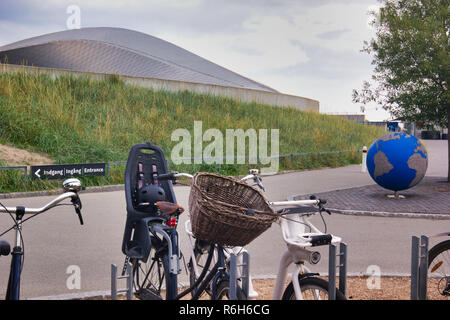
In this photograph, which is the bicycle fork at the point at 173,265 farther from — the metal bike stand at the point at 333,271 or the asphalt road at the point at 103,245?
the asphalt road at the point at 103,245

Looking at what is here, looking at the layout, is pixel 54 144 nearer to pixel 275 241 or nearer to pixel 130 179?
pixel 275 241

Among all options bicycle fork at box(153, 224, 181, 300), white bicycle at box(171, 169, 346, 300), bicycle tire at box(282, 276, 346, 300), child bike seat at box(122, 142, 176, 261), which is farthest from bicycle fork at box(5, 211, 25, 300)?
bicycle tire at box(282, 276, 346, 300)

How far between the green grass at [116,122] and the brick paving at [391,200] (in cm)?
599

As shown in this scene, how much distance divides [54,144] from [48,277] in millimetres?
12410

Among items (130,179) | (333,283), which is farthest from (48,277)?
(333,283)

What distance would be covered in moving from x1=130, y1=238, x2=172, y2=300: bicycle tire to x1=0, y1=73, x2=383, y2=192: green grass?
10.4m

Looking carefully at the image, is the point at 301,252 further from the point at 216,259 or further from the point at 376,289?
the point at 376,289

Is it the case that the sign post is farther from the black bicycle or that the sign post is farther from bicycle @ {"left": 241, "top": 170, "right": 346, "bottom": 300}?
bicycle @ {"left": 241, "top": 170, "right": 346, "bottom": 300}

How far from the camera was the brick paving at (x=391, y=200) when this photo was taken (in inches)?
454

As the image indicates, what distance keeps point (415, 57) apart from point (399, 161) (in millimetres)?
4266

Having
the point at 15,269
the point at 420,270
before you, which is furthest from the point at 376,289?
the point at 15,269

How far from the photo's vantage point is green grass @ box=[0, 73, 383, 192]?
60.0 ft
